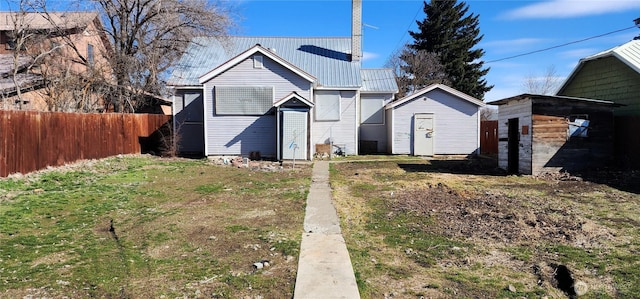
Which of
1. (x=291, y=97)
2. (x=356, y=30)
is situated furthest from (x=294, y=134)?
(x=356, y=30)

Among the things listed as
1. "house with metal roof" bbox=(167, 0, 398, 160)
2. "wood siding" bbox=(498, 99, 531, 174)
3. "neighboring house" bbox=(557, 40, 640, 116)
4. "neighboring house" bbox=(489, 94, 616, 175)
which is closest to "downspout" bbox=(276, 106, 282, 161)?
"house with metal roof" bbox=(167, 0, 398, 160)

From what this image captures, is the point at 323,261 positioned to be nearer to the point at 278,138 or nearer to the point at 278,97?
the point at 278,138

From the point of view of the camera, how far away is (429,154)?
2108cm

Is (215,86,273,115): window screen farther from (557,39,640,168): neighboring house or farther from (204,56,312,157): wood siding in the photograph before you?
(557,39,640,168): neighboring house

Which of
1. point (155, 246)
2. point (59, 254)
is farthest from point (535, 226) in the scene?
point (59, 254)

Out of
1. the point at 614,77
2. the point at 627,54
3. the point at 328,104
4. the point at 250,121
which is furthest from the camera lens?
the point at 328,104

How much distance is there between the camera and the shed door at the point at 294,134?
1786 centimetres

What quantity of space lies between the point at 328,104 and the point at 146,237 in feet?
51.5

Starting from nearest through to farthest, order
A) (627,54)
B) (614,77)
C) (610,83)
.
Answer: (627,54) < (614,77) < (610,83)

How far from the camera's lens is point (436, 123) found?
2098 cm

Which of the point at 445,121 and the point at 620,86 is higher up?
the point at 620,86

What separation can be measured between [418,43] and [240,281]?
41.3 metres

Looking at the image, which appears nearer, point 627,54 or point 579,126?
point 579,126

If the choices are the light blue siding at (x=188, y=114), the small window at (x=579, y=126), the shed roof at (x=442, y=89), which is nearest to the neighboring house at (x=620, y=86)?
the small window at (x=579, y=126)
